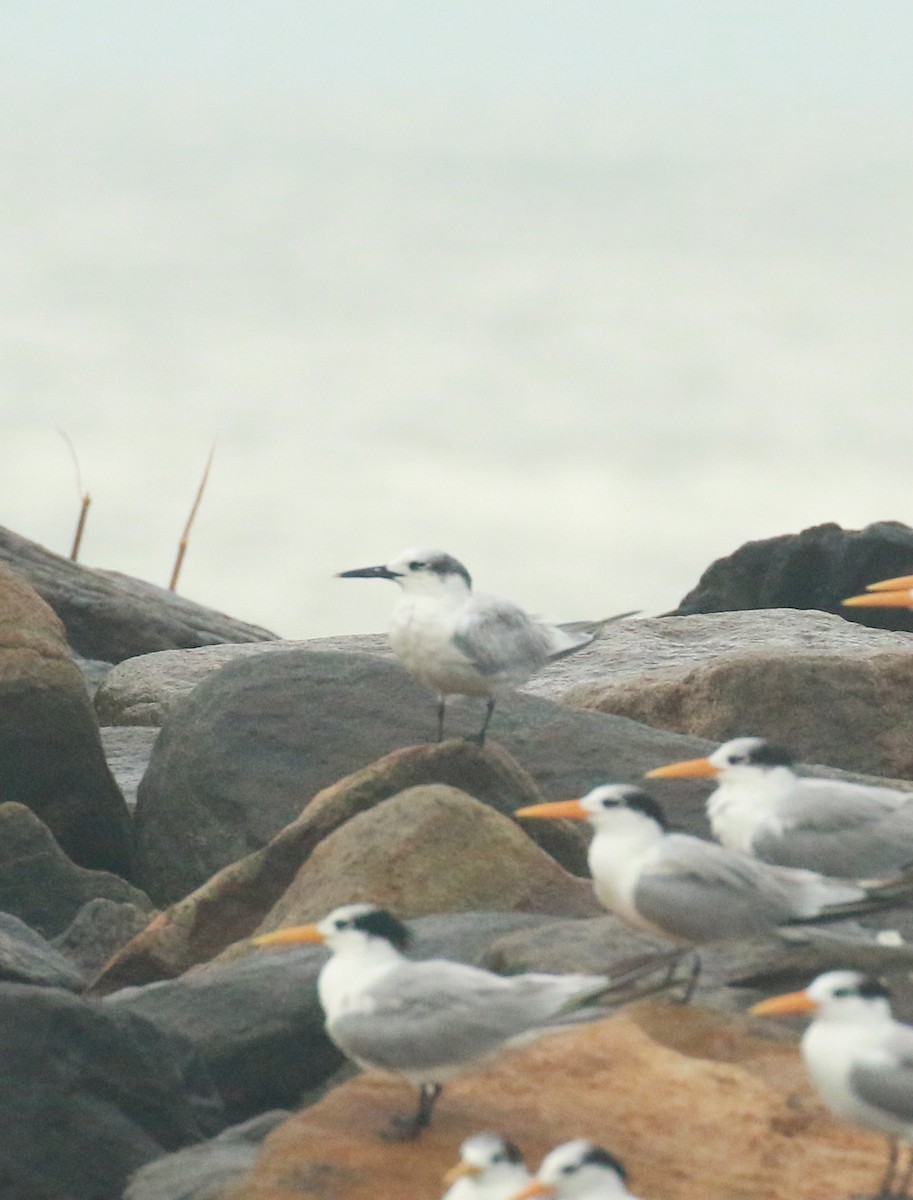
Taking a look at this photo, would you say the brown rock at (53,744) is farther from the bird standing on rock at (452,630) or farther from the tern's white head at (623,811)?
the tern's white head at (623,811)

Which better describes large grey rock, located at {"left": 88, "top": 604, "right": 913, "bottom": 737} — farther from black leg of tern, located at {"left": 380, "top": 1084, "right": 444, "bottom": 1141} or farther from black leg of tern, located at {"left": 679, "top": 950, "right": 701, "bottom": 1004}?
black leg of tern, located at {"left": 380, "top": 1084, "right": 444, "bottom": 1141}

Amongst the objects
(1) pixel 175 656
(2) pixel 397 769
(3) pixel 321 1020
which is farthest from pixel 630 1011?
(1) pixel 175 656

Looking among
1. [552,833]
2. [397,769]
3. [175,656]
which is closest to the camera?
[397,769]

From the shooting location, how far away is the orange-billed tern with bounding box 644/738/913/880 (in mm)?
9406

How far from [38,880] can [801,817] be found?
7207 millimetres

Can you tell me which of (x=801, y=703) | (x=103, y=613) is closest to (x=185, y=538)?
(x=103, y=613)

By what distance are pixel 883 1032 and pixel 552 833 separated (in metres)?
5.68

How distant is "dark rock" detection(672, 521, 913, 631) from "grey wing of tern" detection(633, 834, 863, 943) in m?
16.2

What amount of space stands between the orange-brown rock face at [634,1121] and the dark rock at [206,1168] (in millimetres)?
132

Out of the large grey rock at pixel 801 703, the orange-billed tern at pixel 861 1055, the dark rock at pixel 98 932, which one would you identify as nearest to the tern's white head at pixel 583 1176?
the orange-billed tern at pixel 861 1055

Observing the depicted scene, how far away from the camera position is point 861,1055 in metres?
7.21

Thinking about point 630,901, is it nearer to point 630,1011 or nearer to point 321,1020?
point 630,1011

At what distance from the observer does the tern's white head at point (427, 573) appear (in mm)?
11648

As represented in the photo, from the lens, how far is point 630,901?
8.73 metres
